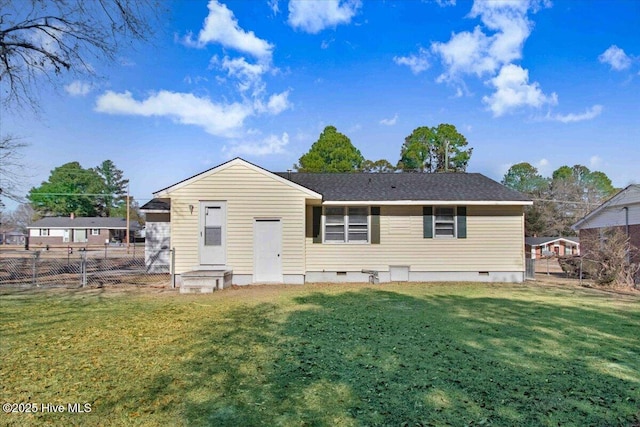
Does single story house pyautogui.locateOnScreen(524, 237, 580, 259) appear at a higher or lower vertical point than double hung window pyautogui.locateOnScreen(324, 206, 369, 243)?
lower

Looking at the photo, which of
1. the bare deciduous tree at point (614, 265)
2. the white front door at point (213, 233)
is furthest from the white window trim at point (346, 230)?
the bare deciduous tree at point (614, 265)

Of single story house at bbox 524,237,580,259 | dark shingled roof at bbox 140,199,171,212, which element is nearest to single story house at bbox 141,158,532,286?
dark shingled roof at bbox 140,199,171,212

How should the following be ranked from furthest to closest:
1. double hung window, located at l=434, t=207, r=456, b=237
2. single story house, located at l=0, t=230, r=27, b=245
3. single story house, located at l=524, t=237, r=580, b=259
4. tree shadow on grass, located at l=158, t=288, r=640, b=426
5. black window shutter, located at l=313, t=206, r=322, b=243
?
single story house, located at l=0, t=230, r=27, b=245, single story house, located at l=524, t=237, r=580, b=259, double hung window, located at l=434, t=207, r=456, b=237, black window shutter, located at l=313, t=206, r=322, b=243, tree shadow on grass, located at l=158, t=288, r=640, b=426

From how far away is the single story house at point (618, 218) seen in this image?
13.9 metres

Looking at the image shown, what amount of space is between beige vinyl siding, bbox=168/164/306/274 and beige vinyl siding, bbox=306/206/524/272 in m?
1.03

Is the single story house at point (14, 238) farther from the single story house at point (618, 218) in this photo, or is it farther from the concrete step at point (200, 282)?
the single story house at point (618, 218)

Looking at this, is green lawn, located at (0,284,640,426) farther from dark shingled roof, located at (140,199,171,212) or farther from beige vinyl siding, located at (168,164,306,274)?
dark shingled roof, located at (140,199,171,212)

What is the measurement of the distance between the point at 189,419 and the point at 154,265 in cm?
1396

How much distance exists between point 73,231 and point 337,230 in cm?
5071

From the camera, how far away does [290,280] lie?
11641mm

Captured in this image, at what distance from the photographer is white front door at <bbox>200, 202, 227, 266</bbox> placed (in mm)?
11438

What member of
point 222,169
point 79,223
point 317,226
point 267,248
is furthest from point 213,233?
point 79,223

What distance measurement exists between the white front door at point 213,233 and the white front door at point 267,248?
3.38ft

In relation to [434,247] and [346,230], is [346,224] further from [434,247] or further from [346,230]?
[434,247]
